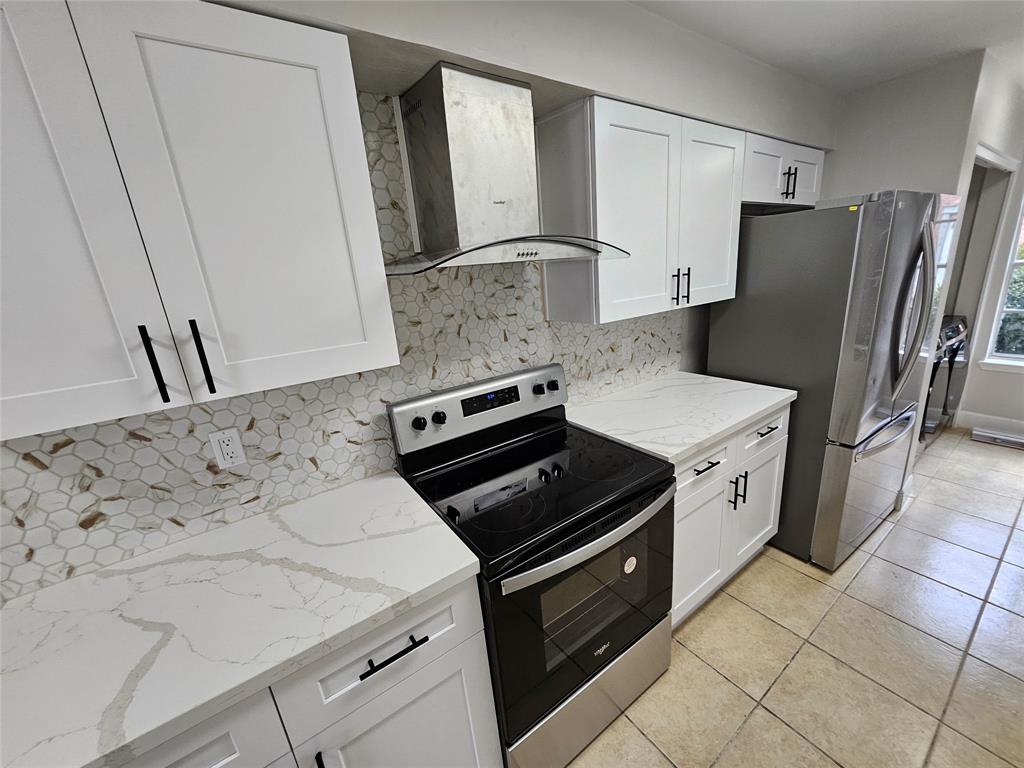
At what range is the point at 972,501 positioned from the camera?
253cm

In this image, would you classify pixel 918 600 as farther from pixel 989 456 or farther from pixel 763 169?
pixel 763 169

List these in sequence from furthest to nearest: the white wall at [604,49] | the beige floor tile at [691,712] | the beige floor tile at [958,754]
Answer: the beige floor tile at [691,712]
the beige floor tile at [958,754]
the white wall at [604,49]

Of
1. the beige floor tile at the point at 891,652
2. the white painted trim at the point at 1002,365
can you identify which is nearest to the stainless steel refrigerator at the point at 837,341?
the beige floor tile at the point at 891,652

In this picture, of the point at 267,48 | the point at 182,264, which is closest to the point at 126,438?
the point at 182,264

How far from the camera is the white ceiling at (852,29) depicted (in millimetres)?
1470

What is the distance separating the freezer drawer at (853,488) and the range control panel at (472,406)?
136 centimetres

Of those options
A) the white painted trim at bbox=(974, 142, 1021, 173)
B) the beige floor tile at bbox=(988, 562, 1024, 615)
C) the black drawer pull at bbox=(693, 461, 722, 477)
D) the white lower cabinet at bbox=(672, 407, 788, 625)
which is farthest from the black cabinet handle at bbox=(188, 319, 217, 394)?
the white painted trim at bbox=(974, 142, 1021, 173)

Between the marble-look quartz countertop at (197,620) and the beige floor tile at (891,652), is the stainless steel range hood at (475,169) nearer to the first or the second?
the marble-look quartz countertop at (197,620)

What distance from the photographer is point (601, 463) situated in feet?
4.79

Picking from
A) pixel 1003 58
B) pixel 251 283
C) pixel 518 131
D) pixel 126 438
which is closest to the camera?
pixel 251 283

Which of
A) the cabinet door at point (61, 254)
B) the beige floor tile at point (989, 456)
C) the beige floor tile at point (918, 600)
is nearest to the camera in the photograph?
the cabinet door at point (61, 254)

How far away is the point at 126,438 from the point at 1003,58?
3.96m

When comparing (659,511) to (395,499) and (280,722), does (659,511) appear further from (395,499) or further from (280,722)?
(280,722)

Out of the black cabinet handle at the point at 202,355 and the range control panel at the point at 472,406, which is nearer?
the black cabinet handle at the point at 202,355
